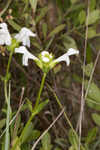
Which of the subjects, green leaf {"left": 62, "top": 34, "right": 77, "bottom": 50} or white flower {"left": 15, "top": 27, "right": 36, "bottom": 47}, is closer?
white flower {"left": 15, "top": 27, "right": 36, "bottom": 47}

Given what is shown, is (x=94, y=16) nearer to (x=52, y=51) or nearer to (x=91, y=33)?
(x=91, y=33)

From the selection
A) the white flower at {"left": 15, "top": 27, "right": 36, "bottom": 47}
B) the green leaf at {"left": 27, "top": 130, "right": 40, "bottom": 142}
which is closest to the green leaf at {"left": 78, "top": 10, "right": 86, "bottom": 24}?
the white flower at {"left": 15, "top": 27, "right": 36, "bottom": 47}

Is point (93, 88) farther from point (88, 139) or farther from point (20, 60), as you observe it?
point (20, 60)

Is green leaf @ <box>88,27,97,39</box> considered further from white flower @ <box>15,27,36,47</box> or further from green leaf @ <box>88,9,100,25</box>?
white flower @ <box>15,27,36,47</box>

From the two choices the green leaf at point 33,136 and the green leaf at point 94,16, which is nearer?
the green leaf at point 33,136

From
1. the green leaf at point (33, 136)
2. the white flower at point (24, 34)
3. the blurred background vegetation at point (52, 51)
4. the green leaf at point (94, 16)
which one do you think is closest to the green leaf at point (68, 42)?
the blurred background vegetation at point (52, 51)

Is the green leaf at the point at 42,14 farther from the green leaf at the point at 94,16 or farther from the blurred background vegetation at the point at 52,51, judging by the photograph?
the green leaf at the point at 94,16

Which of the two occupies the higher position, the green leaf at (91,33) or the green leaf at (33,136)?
the green leaf at (91,33)

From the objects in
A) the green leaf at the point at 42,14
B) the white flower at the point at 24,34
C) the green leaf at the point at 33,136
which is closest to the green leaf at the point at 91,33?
the green leaf at the point at 42,14

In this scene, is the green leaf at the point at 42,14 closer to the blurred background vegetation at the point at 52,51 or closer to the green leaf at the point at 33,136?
the blurred background vegetation at the point at 52,51

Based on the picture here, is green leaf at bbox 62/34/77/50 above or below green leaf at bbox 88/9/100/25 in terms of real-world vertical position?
below

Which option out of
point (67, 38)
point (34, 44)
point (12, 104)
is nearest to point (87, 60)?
point (67, 38)
